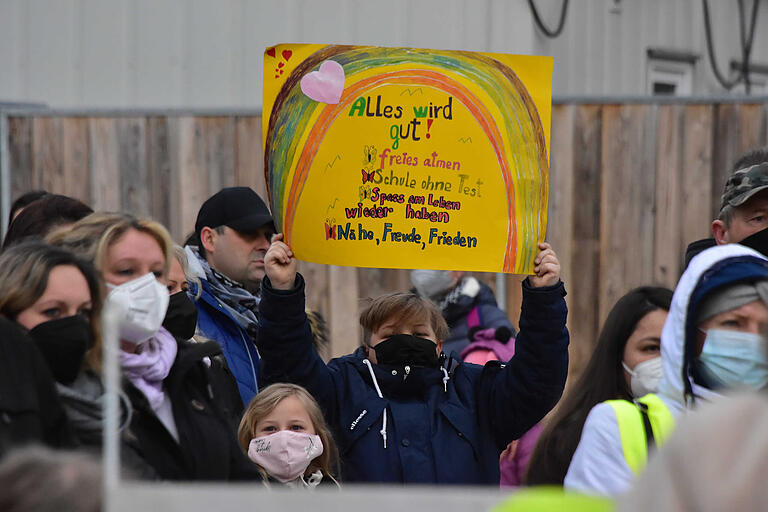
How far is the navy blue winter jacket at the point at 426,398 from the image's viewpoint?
406 centimetres

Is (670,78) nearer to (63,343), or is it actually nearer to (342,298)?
(342,298)

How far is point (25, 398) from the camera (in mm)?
2832

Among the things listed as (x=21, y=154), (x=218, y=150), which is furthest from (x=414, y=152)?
(x=21, y=154)

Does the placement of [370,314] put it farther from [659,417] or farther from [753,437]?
[753,437]

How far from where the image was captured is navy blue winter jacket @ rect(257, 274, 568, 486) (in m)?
4.06

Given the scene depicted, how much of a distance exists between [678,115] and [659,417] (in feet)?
15.3

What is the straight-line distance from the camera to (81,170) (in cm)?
770

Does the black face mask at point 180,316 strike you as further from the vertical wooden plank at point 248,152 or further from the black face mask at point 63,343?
the vertical wooden plank at point 248,152

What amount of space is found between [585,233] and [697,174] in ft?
2.50

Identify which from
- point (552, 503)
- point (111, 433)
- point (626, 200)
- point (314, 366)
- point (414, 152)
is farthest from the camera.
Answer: point (626, 200)

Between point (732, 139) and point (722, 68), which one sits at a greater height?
point (722, 68)

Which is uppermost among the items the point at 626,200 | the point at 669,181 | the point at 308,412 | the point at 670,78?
the point at 670,78

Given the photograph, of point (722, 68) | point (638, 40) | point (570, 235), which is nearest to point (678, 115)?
point (570, 235)

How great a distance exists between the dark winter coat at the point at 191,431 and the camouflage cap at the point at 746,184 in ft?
6.69
